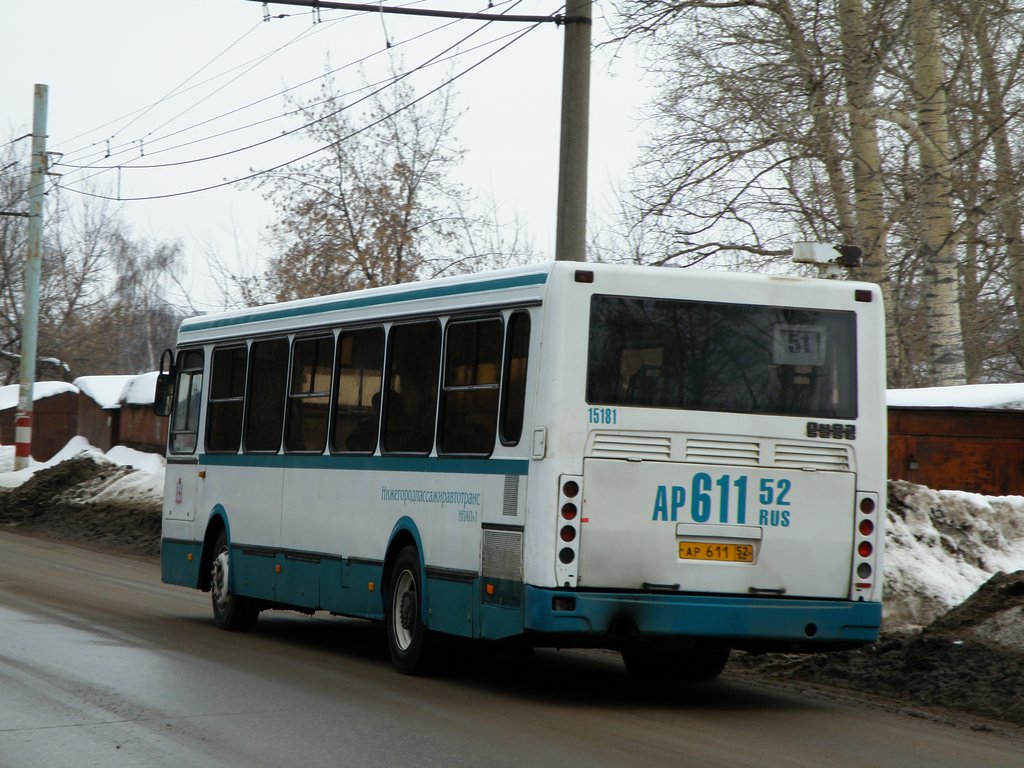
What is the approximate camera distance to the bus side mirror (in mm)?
15297

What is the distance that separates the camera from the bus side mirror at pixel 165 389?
15.3 meters

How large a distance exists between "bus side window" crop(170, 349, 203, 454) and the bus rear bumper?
260 inches

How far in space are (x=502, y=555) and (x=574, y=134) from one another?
701 centimetres

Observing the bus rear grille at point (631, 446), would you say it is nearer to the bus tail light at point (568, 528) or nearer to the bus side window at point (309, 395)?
the bus tail light at point (568, 528)

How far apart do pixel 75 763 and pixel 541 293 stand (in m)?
3.96

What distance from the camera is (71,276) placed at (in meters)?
60.8

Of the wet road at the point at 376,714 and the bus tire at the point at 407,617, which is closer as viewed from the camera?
the wet road at the point at 376,714

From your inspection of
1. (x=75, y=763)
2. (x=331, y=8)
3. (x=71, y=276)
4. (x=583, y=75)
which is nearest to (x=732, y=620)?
(x=75, y=763)

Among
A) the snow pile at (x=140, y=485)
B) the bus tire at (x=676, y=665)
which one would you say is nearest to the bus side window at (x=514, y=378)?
the bus tire at (x=676, y=665)

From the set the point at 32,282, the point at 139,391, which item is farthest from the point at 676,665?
the point at 32,282

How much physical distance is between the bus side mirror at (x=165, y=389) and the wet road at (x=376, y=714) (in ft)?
9.12

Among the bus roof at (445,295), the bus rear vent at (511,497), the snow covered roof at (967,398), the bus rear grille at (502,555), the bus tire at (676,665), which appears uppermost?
the snow covered roof at (967,398)

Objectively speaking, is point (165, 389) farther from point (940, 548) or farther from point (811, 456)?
point (811, 456)

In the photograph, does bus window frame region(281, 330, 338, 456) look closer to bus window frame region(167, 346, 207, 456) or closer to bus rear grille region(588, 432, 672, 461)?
bus window frame region(167, 346, 207, 456)
